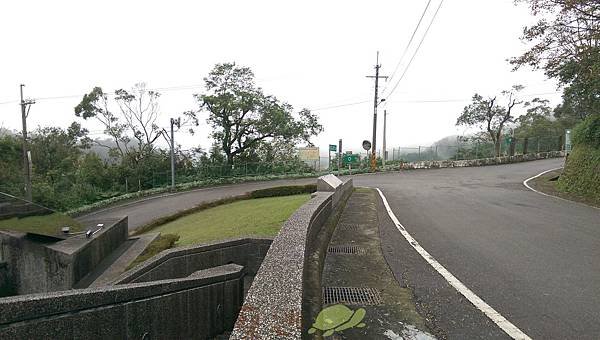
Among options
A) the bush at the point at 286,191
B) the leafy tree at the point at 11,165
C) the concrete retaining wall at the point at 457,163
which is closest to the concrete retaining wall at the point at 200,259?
the bush at the point at 286,191

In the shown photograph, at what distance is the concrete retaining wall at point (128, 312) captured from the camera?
2.69 metres

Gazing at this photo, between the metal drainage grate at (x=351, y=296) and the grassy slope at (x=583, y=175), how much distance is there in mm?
11506

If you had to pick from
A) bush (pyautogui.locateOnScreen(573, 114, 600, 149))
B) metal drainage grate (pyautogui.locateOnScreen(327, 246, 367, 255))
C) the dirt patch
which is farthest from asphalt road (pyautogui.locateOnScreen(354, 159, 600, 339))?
bush (pyautogui.locateOnScreen(573, 114, 600, 149))

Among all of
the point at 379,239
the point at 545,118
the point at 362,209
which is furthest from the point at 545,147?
the point at 379,239

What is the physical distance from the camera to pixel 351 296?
4.13m

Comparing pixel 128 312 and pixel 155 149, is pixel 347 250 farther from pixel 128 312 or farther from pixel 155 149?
pixel 155 149

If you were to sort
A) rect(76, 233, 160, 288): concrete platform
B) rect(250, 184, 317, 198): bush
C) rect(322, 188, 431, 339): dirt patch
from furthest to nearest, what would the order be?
rect(250, 184, 317, 198): bush
rect(76, 233, 160, 288): concrete platform
rect(322, 188, 431, 339): dirt patch

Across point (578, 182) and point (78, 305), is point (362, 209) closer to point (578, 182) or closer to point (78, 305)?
point (78, 305)

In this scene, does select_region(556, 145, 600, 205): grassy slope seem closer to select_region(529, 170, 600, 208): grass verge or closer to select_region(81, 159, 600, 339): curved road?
select_region(529, 170, 600, 208): grass verge

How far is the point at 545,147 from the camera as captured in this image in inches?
1486

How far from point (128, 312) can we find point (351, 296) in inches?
89.6

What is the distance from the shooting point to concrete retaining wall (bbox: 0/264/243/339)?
2688 mm

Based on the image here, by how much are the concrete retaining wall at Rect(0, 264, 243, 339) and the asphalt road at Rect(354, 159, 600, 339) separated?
234 cm

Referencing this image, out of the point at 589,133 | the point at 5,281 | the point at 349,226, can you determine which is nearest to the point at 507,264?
the point at 349,226
